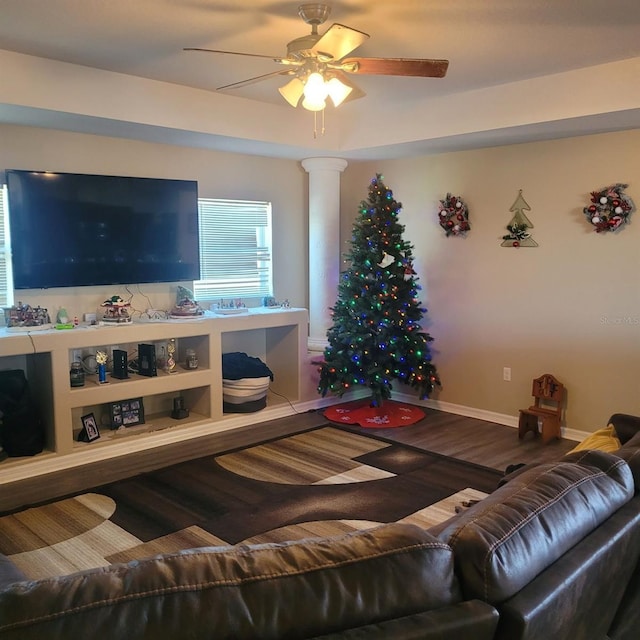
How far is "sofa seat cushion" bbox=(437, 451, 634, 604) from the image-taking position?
1285 mm

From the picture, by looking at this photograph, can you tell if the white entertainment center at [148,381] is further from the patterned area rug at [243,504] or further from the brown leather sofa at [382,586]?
the brown leather sofa at [382,586]

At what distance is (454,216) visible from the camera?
548 centimetres

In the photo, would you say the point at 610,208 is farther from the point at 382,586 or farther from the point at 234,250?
the point at 382,586

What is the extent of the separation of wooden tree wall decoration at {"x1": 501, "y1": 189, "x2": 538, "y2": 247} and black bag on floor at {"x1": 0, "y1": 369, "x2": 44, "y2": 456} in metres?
3.89

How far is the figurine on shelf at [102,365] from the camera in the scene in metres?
4.53

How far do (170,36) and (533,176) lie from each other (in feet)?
9.95

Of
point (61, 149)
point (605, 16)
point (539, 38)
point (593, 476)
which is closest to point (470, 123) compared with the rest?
point (539, 38)

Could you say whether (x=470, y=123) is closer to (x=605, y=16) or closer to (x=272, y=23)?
(x=605, y=16)

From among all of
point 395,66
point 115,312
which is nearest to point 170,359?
point 115,312

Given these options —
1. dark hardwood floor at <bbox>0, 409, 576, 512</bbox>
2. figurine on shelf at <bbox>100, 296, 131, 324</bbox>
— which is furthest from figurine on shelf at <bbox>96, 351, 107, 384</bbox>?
dark hardwood floor at <bbox>0, 409, 576, 512</bbox>

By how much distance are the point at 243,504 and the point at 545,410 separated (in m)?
2.56

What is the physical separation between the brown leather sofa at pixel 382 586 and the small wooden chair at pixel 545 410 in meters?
3.32

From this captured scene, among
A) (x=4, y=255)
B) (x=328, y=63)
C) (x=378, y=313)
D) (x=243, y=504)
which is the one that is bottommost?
(x=243, y=504)

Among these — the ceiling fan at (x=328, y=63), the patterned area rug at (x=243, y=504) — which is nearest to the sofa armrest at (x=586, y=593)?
the patterned area rug at (x=243, y=504)
